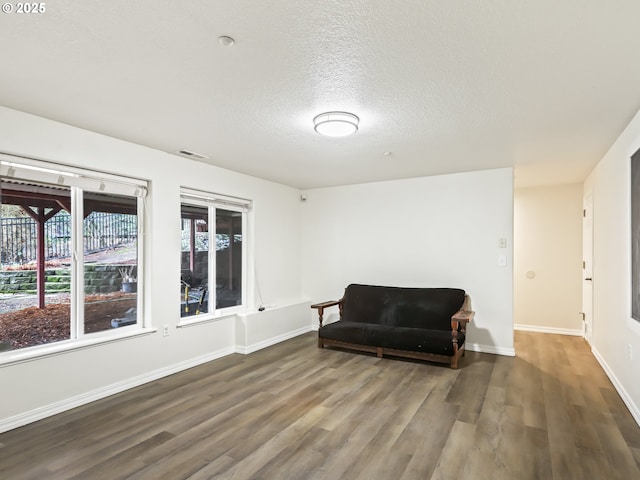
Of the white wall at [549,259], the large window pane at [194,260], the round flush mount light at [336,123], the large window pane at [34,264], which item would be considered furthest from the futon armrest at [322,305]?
the white wall at [549,259]

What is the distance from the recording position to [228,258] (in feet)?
16.1

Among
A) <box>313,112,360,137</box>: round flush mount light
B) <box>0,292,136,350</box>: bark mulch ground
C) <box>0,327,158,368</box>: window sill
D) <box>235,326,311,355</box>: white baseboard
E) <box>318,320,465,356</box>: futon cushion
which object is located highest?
<box>313,112,360,137</box>: round flush mount light

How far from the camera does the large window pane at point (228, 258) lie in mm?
4766

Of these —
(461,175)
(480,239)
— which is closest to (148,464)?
(480,239)

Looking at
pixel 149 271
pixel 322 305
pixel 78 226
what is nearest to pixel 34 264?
pixel 78 226

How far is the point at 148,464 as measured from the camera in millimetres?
2217

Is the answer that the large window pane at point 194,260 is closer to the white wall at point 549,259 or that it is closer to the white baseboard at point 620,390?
the white baseboard at point 620,390

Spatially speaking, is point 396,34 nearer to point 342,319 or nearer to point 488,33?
point 488,33

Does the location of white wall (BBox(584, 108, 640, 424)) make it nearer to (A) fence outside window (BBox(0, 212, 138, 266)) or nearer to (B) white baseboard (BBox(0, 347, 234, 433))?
(B) white baseboard (BBox(0, 347, 234, 433))

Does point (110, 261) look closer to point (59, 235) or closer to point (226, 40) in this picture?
point (59, 235)

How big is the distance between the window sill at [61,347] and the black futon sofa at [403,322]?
7.54 ft

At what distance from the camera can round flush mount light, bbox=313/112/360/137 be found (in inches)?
109

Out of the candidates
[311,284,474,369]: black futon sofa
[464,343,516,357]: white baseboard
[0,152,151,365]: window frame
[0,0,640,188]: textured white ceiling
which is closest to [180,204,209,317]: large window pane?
[0,152,151,365]: window frame

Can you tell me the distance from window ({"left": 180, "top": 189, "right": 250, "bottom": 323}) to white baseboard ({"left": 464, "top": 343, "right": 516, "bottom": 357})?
3.08 metres
